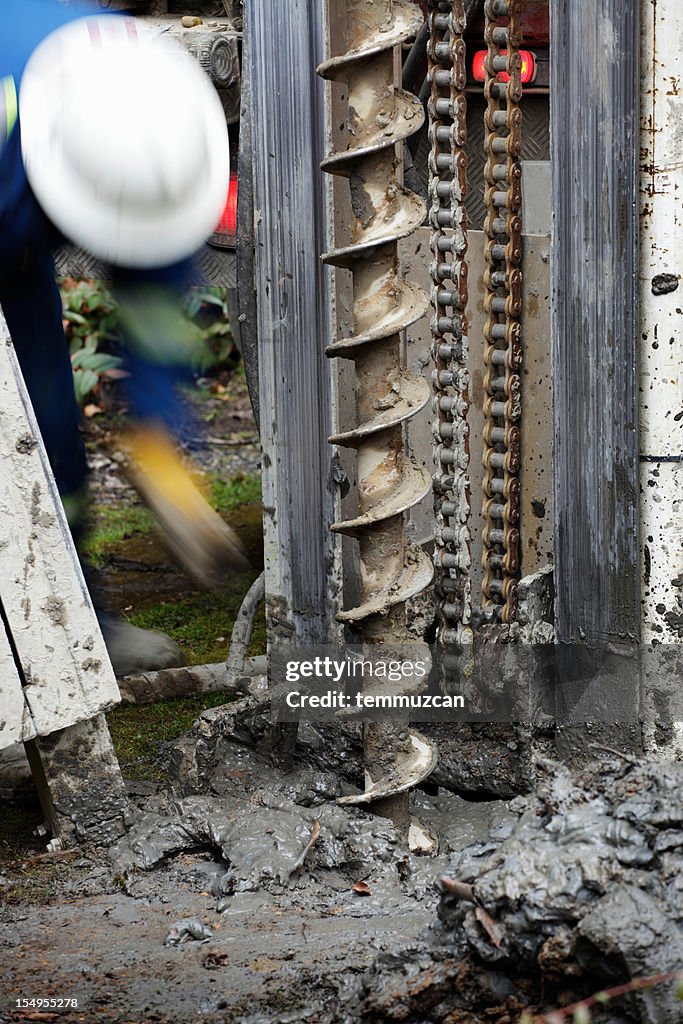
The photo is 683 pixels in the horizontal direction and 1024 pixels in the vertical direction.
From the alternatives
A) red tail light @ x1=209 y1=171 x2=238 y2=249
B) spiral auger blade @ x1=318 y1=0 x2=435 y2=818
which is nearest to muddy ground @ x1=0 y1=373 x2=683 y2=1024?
spiral auger blade @ x1=318 y1=0 x2=435 y2=818

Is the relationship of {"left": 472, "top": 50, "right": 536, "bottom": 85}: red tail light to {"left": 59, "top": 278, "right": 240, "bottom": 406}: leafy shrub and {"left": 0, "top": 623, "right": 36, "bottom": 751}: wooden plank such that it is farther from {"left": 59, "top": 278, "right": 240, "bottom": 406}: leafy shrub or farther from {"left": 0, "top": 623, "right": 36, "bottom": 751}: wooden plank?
{"left": 59, "top": 278, "right": 240, "bottom": 406}: leafy shrub

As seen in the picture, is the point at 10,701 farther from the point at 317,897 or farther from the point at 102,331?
the point at 102,331

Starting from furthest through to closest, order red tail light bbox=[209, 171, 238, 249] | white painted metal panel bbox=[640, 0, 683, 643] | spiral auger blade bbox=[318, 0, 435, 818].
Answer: red tail light bbox=[209, 171, 238, 249] < white painted metal panel bbox=[640, 0, 683, 643] < spiral auger blade bbox=[318, 0, 435, 818]

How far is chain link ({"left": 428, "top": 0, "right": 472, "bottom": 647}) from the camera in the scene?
3.46 metres

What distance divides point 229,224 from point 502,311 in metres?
1.12

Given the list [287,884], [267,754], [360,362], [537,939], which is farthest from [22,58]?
[537,939]

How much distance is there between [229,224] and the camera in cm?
446

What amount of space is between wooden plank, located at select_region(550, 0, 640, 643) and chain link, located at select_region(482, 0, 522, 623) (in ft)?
0.82

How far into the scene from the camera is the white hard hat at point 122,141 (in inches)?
131

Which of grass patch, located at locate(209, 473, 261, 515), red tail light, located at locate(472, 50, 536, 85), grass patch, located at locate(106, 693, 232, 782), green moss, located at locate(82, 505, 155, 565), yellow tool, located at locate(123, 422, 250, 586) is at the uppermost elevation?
red tail light, located at locate(472, 50, 536, 85)

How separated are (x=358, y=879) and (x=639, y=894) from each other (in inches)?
37.6

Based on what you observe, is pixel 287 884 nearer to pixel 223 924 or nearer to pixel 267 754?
pixel 223 924

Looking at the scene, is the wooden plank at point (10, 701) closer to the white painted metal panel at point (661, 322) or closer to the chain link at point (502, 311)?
the chain link at point (502, 311)

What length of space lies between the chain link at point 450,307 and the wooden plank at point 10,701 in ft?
3.47
